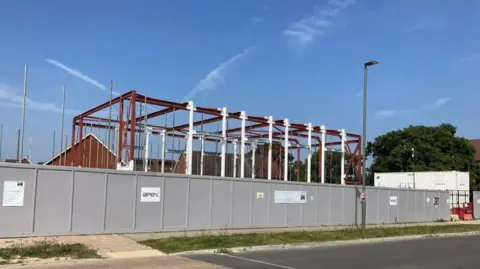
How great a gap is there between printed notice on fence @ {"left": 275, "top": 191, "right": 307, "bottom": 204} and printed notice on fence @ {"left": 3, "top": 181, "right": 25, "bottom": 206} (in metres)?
12.0

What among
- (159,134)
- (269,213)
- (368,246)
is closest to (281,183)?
(269,213)

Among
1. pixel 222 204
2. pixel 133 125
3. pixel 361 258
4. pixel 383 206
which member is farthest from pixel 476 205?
pixel 133 125

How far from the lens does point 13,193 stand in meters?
16.5

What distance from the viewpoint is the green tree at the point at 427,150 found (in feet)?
224

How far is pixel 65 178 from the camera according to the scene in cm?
1761

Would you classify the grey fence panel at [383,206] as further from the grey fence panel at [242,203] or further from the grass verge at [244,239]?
the grey fence panel at [242,203]

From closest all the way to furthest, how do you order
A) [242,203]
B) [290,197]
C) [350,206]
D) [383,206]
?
[242,203] → [290,197] → [350,206] → [383,206]

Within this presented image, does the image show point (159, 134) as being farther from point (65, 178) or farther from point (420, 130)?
point (420, 130)

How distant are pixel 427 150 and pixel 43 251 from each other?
213 feet

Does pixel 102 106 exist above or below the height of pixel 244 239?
above

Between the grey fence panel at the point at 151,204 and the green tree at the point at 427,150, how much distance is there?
4397cm

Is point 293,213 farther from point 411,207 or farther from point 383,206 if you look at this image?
point 411,207

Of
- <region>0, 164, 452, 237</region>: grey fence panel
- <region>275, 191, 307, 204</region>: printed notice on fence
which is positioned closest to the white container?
<region>0, 164, 452, 237</region>: grey fence panel

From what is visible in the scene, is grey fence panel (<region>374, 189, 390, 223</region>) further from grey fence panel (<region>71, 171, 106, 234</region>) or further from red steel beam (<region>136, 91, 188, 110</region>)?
grey fence panel (<region>71, 171, 106, 234</region>)
